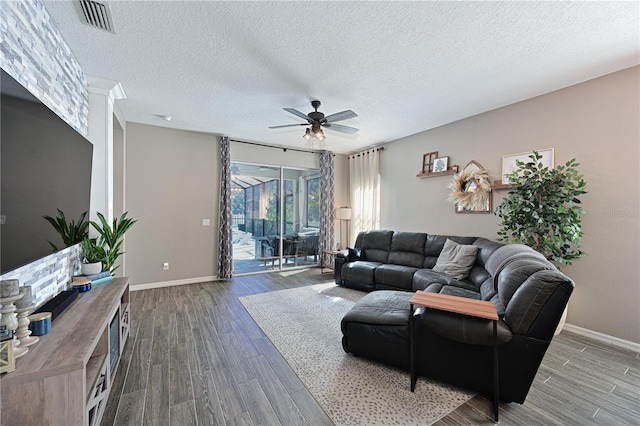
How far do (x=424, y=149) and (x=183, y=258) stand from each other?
4.89 meters

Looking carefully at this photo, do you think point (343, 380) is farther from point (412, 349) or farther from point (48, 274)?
point (48, 274)

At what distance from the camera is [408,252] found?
443cm

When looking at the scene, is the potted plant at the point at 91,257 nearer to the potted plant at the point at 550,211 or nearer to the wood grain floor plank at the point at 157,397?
the wood grain floor plank at the point at 157,397

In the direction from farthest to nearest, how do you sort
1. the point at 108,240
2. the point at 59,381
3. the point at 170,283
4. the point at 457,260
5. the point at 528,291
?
1. the point at 170,283
2. the point at 457,260
3. the point at 108,240
4. the point at 528,291
5. the point at 59,381

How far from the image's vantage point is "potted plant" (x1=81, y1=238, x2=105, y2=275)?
7.70ft

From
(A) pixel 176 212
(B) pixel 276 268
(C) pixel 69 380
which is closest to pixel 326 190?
(B) pixel 276 268

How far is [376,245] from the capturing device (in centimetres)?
486

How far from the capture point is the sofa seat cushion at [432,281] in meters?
3.27

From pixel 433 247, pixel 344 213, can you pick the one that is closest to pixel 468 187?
pixel 433 247

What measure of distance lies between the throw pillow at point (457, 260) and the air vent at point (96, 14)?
444cm

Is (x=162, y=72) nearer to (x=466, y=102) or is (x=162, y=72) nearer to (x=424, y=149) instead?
(x=466, y=102)

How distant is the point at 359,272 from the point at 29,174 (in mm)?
3885

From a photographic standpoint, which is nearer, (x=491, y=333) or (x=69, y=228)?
(x=491, y=333)

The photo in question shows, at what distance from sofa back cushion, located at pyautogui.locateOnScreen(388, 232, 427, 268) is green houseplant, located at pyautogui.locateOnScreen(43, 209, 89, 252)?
4.15 meters
